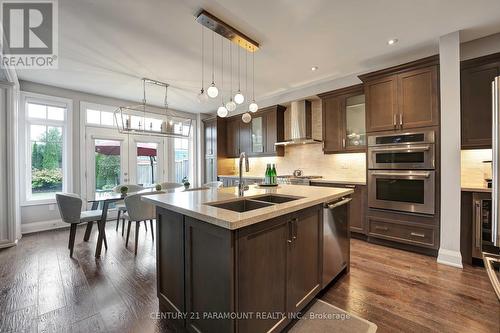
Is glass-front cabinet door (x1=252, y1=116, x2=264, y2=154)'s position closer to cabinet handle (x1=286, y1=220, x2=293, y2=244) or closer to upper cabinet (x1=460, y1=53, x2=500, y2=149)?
upper cabinet (x1=460, y1=53, x2=500, y2=149)

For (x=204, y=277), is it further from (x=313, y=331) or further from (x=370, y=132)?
(x=370, y=132)

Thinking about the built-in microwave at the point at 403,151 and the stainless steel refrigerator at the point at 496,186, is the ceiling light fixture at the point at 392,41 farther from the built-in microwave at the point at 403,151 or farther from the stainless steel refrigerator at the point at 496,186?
the stainless steel refrigerator at the point at 496,186

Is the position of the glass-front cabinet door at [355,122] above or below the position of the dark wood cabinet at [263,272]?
above

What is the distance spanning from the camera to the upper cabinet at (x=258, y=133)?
199 inches

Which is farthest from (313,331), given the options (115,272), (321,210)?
(115,272)

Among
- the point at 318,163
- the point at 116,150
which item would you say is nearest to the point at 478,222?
the point at 318,163

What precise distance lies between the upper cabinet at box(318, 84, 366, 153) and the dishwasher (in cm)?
177

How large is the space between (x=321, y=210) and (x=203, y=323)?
4.16 feet

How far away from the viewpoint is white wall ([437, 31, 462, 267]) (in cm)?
262

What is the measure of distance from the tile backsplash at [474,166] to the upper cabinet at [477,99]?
0.28 meters

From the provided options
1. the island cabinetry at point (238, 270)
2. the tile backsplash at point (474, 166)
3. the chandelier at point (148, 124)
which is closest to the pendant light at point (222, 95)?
the chandelier at point (148, 124)

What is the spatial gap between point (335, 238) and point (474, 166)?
238 centimetres

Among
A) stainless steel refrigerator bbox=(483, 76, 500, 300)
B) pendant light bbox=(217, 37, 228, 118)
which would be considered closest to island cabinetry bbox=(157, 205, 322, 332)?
stainless steel refrigerator bbox=(483, 76, 500, 300)

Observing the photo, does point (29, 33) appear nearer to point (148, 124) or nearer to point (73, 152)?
point (148, 124)
